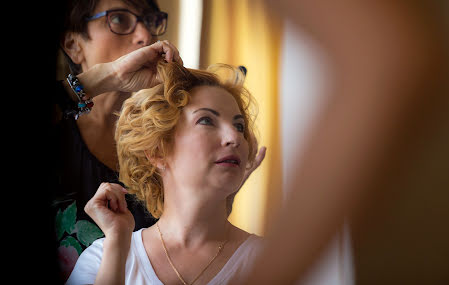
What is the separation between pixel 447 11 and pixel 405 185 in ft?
0.85

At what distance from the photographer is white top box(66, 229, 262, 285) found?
620mm

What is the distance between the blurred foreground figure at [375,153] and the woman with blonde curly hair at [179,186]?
68 millimetres

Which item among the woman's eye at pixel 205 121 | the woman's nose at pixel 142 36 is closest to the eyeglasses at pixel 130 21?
the woman's nose at pixel 142 36

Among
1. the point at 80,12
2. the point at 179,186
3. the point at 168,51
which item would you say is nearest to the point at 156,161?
the point at 179,186

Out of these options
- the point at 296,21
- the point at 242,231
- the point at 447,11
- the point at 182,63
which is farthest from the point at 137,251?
the point at 447,11

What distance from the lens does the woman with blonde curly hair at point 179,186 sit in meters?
0.62

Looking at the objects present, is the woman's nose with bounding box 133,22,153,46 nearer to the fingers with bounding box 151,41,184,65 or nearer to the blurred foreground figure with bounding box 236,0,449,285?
the fingers with bounding box 151,41,184,65

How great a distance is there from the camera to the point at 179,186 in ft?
2.05

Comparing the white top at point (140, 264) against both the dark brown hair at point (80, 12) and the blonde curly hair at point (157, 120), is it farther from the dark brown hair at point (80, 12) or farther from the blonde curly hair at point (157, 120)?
the dark brown hair at point (80, 12)

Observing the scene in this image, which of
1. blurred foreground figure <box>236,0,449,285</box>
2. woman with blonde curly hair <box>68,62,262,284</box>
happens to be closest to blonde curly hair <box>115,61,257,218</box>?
woman with blonde curly hair <box>68,62,262,284</box>

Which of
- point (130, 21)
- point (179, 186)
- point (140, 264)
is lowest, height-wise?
point (140, 264)

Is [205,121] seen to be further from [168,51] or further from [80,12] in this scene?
[80,12]

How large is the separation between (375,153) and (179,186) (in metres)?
0.27

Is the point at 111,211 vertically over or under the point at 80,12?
under
